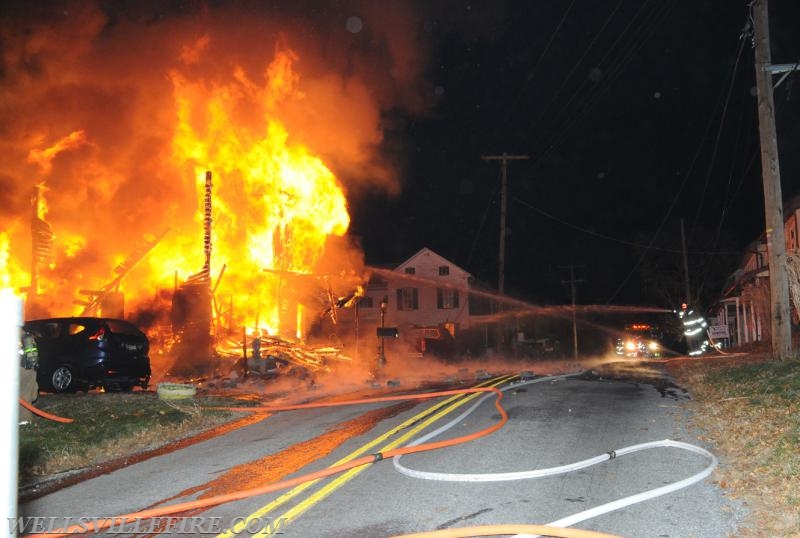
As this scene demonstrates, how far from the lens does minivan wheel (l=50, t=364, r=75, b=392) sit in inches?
484

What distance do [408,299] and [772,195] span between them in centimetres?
3514

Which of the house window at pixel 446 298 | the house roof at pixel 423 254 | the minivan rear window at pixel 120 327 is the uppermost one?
the house roof at pixel 423 254

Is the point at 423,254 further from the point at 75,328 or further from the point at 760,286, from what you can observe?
the point at 75,328

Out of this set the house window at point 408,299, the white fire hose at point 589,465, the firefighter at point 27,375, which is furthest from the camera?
the house window at point 408,299

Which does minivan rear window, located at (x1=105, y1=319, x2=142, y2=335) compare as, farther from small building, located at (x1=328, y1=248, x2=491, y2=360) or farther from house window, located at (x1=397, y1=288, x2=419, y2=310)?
house window, located at (x1=397, y1=288, x2=419, y2=310)

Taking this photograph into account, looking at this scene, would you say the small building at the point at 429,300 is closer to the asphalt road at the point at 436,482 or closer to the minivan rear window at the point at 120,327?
the minivan rear window at the point at 120,327

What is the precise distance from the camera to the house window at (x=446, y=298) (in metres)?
46.8

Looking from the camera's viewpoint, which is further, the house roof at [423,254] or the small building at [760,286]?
the house roof at [423,254]

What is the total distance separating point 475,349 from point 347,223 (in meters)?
20.9

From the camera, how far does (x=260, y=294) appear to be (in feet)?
80.9

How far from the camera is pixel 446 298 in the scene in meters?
47.1

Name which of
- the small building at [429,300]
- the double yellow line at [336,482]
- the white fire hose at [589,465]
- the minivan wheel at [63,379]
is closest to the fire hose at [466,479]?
the white fire hose at [589,465]

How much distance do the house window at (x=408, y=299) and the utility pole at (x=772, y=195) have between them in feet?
113

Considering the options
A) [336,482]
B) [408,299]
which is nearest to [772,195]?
[336,482]
